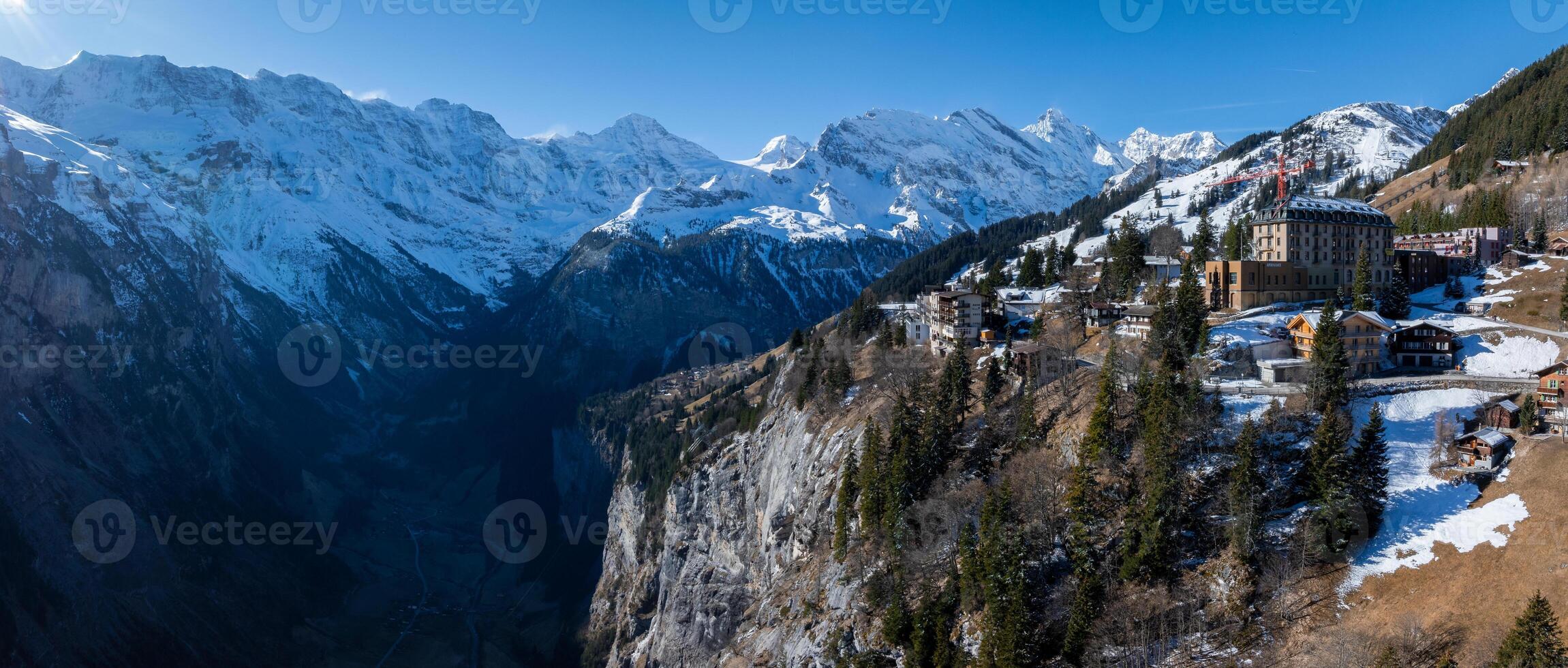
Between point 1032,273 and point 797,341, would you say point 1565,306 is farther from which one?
point 797,341

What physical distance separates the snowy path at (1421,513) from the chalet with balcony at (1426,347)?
35.5 ft

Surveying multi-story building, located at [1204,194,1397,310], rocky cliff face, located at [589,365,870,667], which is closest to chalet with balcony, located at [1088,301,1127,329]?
multi-story building, located at [1204,194,1397,310]

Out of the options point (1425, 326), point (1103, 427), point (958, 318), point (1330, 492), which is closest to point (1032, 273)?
point (958, 318)

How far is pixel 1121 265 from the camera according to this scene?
3757 inches

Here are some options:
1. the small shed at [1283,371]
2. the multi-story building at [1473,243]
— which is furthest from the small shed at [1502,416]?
the multi-story building at [1473,243]

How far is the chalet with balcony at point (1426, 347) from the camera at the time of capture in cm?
6359

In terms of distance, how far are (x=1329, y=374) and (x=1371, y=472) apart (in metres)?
10.3

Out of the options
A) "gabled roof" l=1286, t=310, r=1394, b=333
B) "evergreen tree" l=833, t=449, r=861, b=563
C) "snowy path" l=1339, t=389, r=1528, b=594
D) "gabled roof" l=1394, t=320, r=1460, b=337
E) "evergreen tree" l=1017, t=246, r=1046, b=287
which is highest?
"evergreen tree" l=1017, t=246, r=1046, b=287

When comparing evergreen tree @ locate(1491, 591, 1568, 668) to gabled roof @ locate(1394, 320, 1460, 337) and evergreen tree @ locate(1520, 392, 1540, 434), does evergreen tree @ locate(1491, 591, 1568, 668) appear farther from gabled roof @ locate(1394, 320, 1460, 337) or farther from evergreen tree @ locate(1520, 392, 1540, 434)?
gabled roof @ locate(1394, 320, 1460, 337)

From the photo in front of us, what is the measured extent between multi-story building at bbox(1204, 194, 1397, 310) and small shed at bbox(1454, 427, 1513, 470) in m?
31.2

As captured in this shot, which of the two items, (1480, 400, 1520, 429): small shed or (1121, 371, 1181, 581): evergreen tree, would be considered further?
(1480, 400, 1520, 429): small shed

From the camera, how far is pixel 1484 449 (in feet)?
160

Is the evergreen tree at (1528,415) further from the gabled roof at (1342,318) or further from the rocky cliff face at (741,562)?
the rocky cliff face at (741,562)

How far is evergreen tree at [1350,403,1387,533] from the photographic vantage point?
47.3m
